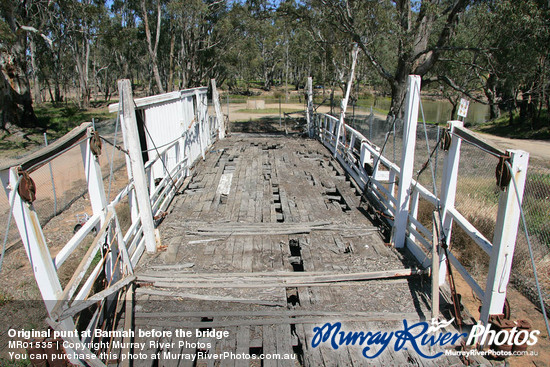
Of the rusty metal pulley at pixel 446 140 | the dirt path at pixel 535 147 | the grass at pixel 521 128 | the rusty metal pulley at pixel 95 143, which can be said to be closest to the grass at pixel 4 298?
the rusty metal pulley at pixel 95 143

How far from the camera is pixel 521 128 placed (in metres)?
27.0

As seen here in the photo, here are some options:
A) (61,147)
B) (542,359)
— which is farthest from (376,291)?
(61,147)

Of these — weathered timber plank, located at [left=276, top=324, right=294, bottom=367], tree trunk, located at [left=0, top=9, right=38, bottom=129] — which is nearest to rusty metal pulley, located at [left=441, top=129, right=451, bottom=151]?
weathered timber plank, located at [left=276, top=324, right=294, bottom=367]

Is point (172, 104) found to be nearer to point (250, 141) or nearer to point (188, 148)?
point (188, 148)

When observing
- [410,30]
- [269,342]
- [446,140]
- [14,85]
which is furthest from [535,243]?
[14,85]

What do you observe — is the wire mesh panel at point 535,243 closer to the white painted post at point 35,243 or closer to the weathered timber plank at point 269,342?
the weathered timber plank at point 269,342

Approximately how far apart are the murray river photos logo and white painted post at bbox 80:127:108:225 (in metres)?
2.68

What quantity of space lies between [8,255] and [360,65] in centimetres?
4132

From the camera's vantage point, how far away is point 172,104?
890 cm

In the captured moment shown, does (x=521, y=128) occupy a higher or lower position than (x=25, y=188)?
lower

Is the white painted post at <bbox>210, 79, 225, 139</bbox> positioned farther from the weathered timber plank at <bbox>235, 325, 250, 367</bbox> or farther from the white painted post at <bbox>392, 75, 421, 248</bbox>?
the weathered timber plank at <bbox>235, 325, 250, 367</bbox>

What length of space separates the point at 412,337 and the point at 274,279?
163 centimetres

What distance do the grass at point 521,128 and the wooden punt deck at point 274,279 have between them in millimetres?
24022

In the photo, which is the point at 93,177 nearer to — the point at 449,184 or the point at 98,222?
the point at 98,222
